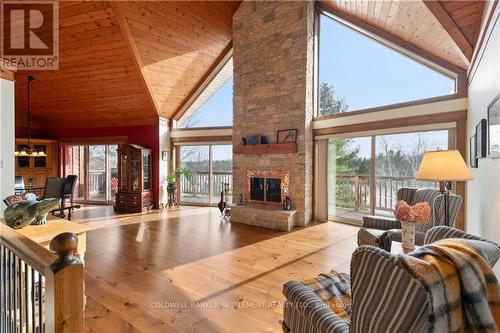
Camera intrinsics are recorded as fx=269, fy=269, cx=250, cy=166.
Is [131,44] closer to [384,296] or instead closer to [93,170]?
[93,170]

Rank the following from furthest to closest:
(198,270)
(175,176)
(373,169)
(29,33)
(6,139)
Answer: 1. (175,176)
2. (373,169)
3. (29,33)
4. (6,139)
5. (198,270)

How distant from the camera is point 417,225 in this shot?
123 inches

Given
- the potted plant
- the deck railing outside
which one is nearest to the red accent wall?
the potted plant

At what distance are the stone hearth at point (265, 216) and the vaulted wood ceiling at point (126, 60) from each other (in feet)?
11.9

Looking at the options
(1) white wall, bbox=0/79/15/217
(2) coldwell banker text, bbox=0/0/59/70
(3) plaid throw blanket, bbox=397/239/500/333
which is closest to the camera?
(3) plaid throw blanket, bbox=397/239/500/333

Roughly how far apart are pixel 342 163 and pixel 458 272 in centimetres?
530

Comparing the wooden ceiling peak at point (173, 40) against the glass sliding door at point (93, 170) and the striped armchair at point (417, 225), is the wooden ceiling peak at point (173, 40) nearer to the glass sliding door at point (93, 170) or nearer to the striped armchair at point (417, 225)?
the glass sliding door at point (93, 170)

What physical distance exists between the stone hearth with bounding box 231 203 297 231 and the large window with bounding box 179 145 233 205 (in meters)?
1.71

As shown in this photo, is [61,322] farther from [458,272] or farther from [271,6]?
[271,6]

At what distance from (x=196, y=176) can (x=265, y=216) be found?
3327mm

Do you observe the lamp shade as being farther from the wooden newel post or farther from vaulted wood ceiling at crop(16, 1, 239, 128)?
vaulted wood ceiling at crop(16, 1, 239, 128)

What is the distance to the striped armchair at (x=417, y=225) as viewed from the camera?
109 inches

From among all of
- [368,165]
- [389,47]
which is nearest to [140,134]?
[368,165]

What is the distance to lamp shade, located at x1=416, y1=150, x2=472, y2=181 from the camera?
2.37 metres
